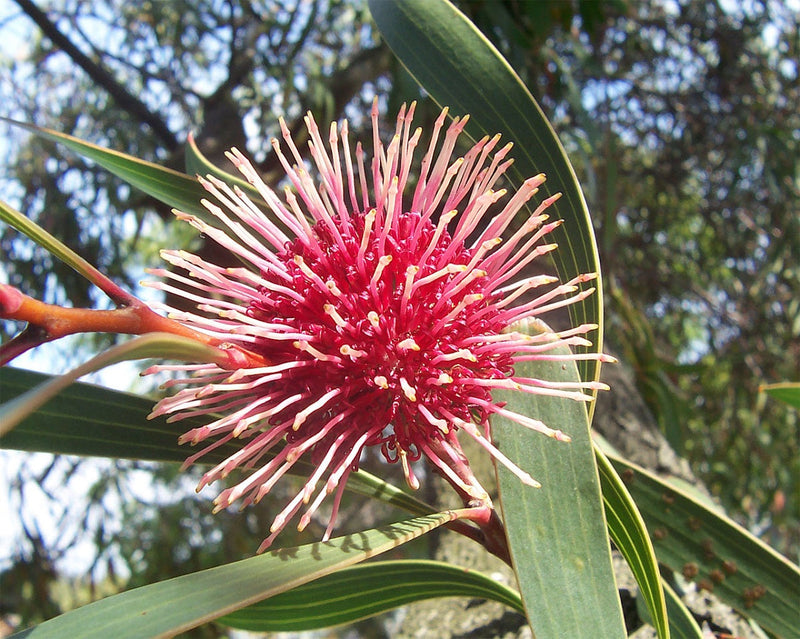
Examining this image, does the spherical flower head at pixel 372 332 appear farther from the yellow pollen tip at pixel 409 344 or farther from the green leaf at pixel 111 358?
the green leaf at pixel 111 358

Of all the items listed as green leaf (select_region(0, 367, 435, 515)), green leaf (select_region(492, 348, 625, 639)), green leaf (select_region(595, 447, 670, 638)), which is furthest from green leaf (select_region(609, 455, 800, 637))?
green leaf (select_region(0, 367, 435, 515))

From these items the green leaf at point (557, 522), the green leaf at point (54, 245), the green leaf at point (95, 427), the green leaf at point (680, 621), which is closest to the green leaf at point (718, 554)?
the green leaf at point (680, 621)

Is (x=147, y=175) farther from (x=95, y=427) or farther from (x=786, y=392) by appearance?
(x=786, y=392)

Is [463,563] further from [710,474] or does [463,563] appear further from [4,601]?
[4,601]

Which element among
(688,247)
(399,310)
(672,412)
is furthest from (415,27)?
(688,247)

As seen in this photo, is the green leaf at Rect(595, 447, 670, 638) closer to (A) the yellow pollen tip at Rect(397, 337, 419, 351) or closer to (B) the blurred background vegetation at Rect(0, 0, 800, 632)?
(A) the yellow pollen tip at Rect(397, 337, 419, 351)

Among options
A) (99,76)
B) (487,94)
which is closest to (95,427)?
(487,94)
